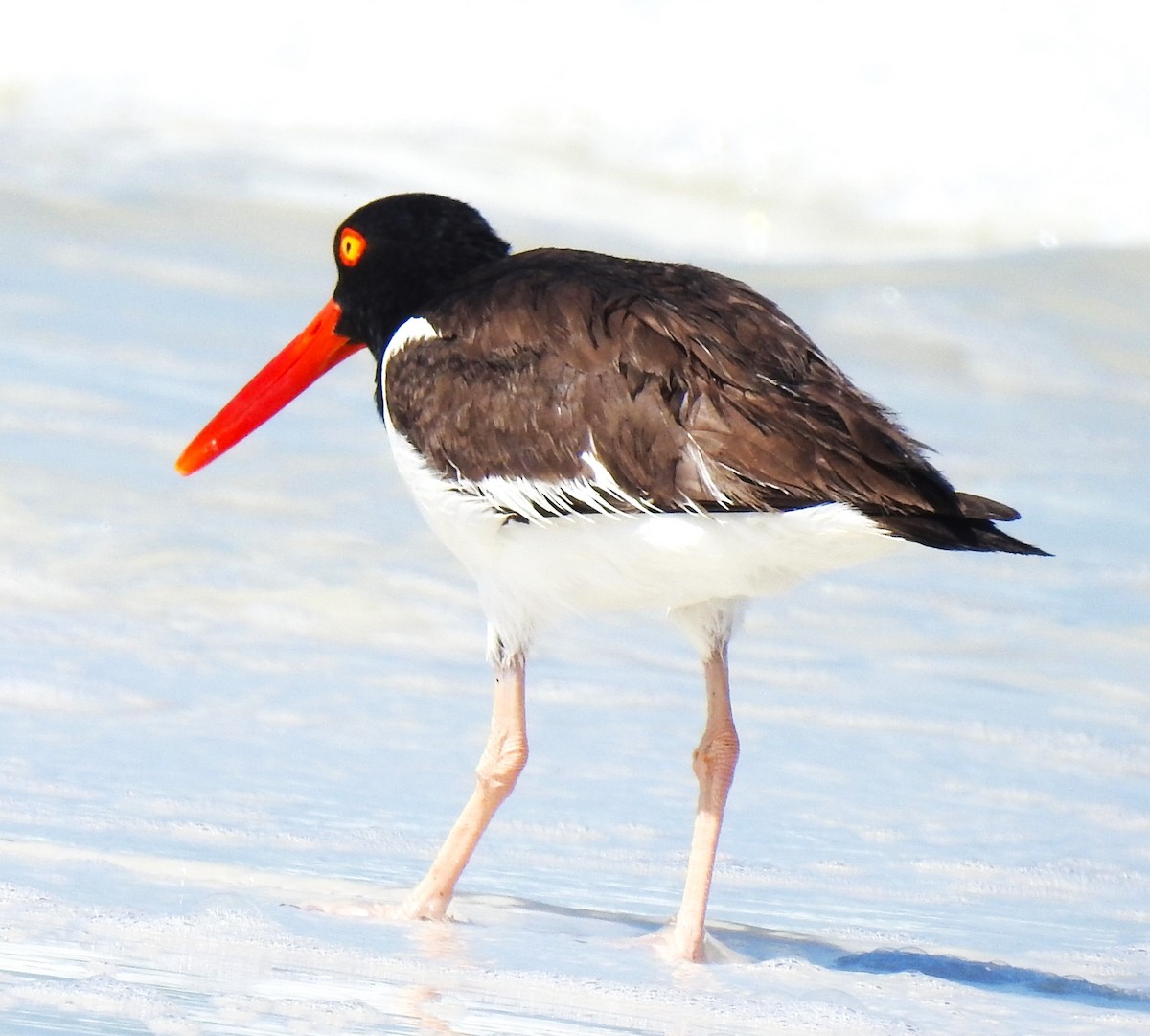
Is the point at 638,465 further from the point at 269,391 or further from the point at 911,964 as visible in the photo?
the point at 269,391

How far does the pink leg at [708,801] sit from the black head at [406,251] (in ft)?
4.12

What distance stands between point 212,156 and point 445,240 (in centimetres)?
965

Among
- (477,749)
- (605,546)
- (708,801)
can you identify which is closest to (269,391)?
(477,749)

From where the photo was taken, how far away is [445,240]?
5.27 metres

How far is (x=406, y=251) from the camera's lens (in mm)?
5273

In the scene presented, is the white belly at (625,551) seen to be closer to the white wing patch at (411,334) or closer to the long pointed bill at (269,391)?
the white wing patch at (411,334)

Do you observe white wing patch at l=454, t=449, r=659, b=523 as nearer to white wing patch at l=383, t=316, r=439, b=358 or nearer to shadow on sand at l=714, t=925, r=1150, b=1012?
white wing patch at l=383, t=316, r=439, b=358

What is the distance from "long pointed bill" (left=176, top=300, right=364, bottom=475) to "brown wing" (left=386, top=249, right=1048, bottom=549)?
79cm

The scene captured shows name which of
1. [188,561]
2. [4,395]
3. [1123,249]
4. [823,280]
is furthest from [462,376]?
[1123,249]

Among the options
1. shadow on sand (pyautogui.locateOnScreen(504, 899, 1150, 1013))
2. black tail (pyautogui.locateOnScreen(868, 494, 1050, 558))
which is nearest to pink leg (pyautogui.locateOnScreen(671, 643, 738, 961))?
shadow on sand (pyautogui.locateOnScreen(504, 899, 1150, 1013))

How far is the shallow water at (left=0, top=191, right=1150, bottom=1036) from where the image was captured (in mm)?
3887

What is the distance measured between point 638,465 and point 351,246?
4.71 feet

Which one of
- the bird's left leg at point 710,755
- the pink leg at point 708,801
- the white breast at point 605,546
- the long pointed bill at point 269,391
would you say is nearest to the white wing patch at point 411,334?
the white breast at point 605,546

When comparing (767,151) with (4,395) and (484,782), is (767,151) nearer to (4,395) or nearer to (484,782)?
(4,395)
